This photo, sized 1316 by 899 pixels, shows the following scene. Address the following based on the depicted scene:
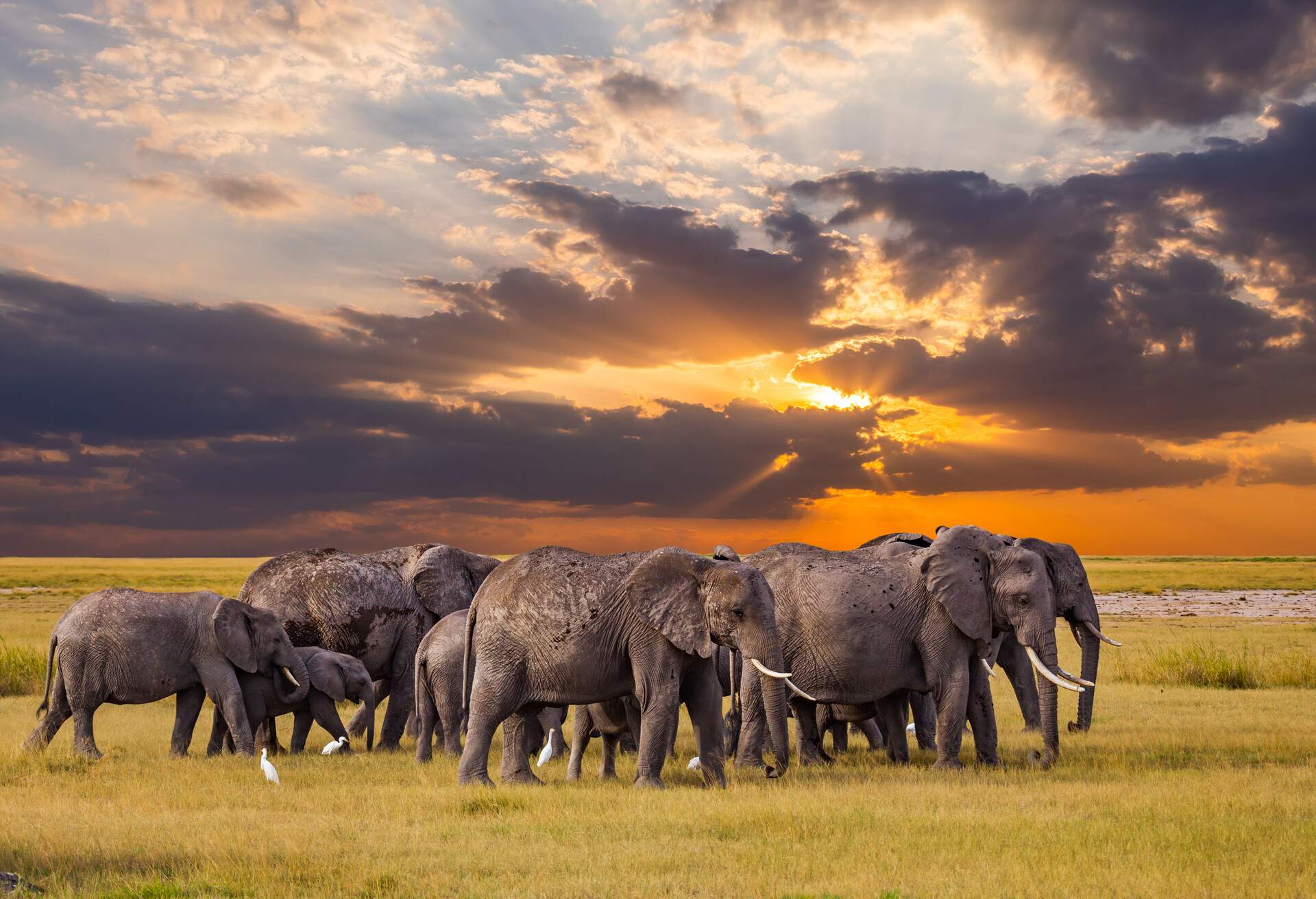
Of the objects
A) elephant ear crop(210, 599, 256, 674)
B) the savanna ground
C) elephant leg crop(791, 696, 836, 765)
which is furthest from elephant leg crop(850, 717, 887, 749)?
elephant ear crop(210, 599, 256, 674)

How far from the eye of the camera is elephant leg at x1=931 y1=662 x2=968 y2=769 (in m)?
15.7

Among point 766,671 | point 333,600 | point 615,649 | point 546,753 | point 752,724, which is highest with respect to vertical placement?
point 333,600

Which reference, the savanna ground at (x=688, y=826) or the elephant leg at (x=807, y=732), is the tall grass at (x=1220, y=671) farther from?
the elephant leg at (x=807, y=732)

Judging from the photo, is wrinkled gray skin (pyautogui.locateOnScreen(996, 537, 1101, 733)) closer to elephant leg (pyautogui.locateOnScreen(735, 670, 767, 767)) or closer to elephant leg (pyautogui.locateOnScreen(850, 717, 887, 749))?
elephant leg (pyautogui.locateOnScreen(850, 717, 887, 749))

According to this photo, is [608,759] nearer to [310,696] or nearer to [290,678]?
[290,678]

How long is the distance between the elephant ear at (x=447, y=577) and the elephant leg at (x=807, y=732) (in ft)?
19.8

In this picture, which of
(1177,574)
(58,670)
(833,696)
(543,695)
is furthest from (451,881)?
(1177,574)

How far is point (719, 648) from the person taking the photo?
18516 mm

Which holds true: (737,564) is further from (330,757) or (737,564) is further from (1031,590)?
(330,757)

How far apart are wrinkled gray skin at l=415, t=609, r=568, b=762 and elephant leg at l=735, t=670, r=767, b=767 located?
8.85 feet

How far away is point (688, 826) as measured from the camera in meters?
11.8

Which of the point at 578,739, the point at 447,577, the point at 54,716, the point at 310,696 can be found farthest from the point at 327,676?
the point at 578,739

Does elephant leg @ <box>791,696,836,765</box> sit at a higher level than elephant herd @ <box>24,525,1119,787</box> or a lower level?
lower

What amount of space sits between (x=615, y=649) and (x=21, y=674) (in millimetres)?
20273
